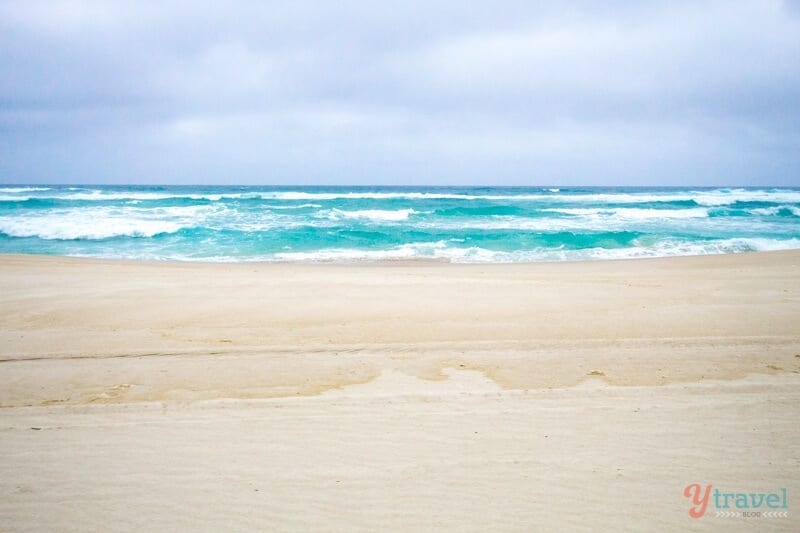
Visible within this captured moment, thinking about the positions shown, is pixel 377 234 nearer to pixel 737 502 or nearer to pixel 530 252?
pixel 530 252

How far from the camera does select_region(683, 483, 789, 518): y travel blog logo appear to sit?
9.16 feet

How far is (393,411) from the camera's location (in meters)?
4.03

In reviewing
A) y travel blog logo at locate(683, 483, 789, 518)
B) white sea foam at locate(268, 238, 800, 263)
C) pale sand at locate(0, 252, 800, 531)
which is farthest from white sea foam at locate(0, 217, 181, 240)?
y travel blog logo at locate(683, 483, 789, 518)

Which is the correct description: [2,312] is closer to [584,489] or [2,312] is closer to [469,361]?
[469,361]

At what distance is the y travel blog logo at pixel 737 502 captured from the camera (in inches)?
110

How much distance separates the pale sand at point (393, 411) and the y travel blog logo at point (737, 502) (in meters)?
0.05

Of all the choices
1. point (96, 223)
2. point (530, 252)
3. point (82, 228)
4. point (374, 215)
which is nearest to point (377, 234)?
point (530, 252)

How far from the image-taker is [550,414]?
12.9ft

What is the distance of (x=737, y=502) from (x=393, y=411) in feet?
7.85

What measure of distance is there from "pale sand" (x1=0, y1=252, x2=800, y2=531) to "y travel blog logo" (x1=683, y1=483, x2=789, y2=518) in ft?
0.16

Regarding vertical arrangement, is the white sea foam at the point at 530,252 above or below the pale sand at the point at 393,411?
above

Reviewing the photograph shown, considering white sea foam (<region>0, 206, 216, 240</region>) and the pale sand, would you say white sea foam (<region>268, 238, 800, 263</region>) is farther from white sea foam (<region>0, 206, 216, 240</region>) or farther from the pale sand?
white sea foam (<region>0, 206, 216, 240</region>)

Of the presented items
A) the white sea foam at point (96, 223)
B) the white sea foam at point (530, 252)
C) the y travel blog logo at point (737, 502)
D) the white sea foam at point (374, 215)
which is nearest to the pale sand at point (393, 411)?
the y travel blog logo at point (737, 502)

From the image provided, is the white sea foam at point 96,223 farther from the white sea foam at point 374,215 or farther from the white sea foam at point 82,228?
the white sea foam at point 374,215
